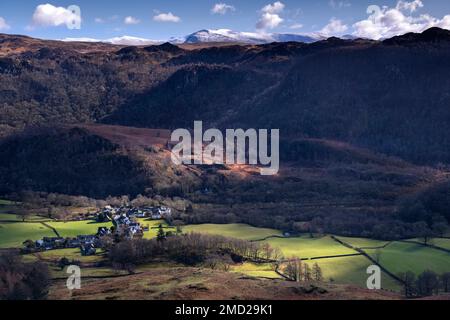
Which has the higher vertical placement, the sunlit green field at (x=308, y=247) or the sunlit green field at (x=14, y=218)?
the sunlit green field at (x=308, y=247)

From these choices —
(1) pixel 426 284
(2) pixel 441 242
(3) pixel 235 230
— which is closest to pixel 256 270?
(1) pixel 426 284

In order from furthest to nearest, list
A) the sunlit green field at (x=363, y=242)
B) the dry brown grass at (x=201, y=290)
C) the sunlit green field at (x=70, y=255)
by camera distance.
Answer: the sunlit green field at (x=363, y=242)
the sunlit green field at (x=70, y=255)
the dry brown grass at (x=201, y=290)

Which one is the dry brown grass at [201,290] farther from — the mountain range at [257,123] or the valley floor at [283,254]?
the mountain range at [257,123]

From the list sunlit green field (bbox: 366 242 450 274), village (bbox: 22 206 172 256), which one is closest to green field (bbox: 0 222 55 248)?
village (bbox: 22 206 172 256)

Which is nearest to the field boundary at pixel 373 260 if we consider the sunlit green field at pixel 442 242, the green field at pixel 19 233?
the sunlit green field at pixel 442 242

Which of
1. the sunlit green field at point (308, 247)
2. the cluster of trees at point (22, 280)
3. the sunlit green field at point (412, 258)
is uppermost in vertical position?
the cluster of trees at point (22, 280)

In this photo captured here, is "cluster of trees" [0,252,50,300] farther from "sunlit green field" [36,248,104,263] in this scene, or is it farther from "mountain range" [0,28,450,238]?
"mountain range" [0,28,450,238]
